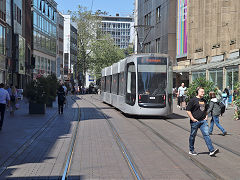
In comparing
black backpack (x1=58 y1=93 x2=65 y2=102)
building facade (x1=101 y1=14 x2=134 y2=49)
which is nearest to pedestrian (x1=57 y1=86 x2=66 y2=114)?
black backpack (x1=58 y1=93 x2=65 y2=102)

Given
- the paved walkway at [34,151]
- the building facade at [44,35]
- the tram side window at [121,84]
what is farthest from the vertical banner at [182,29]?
the paved walkway at [34,151]

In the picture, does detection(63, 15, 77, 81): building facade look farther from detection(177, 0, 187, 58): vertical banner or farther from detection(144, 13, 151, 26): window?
detection(177, 0, 187, 58): vertical banner

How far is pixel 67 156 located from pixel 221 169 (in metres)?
3.27

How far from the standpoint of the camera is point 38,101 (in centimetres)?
2269

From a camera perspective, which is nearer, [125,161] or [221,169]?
[221,169]

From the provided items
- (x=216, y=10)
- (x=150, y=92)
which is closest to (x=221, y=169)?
(x=150, y=92)

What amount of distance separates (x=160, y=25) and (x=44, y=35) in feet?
71.9

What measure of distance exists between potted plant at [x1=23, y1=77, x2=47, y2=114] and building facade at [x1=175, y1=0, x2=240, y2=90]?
14671 mm

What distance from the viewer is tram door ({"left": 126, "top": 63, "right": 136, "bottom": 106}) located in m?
20.5

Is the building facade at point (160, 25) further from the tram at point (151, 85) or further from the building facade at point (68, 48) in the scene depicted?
the building facade at point (68, 48)

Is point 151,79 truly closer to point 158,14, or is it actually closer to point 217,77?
point 217,77

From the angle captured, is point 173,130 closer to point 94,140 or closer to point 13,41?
point 94,140

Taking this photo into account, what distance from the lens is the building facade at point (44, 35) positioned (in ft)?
209

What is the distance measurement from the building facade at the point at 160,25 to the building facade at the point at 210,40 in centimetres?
207
